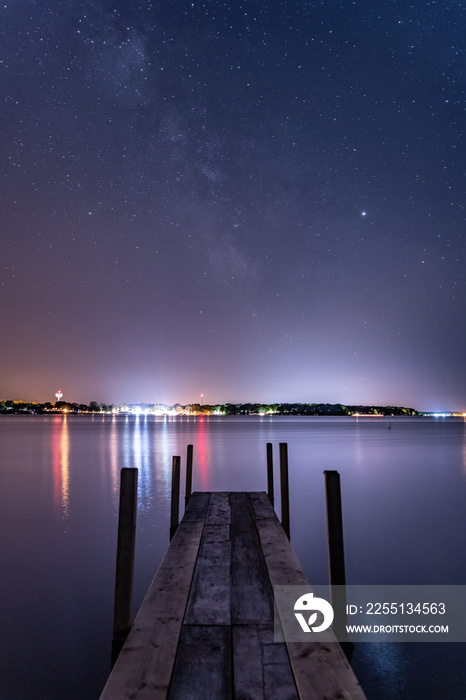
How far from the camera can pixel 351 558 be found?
10094 millimetres

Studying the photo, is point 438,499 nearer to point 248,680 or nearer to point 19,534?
point 19,534

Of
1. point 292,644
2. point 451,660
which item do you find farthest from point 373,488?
point 292,644

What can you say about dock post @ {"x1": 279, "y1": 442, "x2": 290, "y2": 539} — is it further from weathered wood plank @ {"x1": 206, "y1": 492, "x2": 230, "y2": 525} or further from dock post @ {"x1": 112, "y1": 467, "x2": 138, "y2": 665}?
dock post @ {"x1": 112, "y1": 467, "x2": 138, "y2": 665}

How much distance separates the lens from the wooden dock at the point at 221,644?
3.07 metres

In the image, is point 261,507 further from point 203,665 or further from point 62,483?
point 62,483

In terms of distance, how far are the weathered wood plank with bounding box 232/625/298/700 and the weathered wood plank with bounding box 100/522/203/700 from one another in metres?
0.54

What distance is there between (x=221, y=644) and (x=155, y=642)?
579mm

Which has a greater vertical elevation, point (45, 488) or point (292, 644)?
point (292, 644)

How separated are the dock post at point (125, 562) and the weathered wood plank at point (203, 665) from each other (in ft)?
3.10

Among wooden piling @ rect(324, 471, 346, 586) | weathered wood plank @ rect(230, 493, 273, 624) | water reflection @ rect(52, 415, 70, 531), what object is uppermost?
wooden piling @ rect(324, 471, 346, 586)

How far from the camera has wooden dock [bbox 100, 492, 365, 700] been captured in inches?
121

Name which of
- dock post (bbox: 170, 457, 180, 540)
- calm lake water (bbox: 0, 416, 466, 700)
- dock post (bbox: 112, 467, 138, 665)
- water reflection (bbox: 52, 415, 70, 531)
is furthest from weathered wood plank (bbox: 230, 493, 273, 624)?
water reflection (bbox: 52, 415, 70, 531)

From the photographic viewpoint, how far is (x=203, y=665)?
132 inches

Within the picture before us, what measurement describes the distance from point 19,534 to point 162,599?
9.35 m
